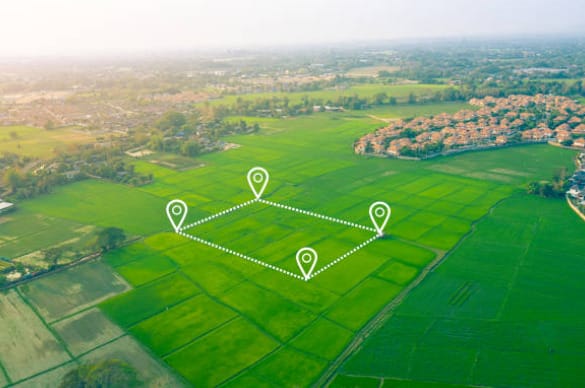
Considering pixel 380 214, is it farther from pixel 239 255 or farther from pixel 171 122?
pixel 171 122

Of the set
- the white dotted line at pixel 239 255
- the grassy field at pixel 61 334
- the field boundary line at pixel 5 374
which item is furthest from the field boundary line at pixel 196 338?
the field boundary line at pixel 5 374

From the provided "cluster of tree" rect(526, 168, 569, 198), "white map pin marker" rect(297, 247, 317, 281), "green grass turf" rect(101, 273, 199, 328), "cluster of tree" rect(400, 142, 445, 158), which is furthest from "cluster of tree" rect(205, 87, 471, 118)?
"green grass turf" rect(101, 273, 199, 328)

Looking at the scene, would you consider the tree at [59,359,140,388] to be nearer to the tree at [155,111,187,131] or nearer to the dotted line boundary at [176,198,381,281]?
the dotted line boundary at [176,198,381,281]

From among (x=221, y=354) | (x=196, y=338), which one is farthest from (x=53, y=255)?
(x=221, y=354)

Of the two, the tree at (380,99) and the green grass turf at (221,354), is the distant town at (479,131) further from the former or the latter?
the green grass turf at (221,354)

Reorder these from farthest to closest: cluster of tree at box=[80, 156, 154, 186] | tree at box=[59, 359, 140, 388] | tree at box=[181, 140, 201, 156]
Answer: tree at box=[181, 140, 201, 156], cluster of tree at box=[80, 156, 154, 186], tree at box=[59, 359, 140, 388]

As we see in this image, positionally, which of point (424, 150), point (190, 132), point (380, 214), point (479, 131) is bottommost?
point (380, 214)

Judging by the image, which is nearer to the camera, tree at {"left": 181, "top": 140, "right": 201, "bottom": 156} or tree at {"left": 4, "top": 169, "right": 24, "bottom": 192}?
tree at {"left": 4, "top": 169, "right": 24, "bottom": 192}
